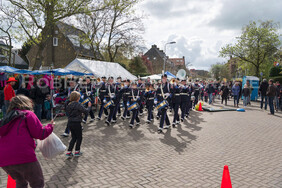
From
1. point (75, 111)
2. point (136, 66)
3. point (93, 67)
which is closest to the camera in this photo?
point (75, 111)

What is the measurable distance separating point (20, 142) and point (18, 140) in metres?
0.04

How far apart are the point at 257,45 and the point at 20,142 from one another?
31518 millimetres

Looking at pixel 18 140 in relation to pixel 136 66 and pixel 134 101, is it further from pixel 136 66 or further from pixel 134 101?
pixel 136 66

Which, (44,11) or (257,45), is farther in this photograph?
(257,45)

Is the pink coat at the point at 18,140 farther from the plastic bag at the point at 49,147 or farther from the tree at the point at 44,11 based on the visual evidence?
the tree at the point at 44,11

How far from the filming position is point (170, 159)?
575 centimetres

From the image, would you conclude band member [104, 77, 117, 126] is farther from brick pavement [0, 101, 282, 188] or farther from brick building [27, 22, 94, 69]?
brick building [27, 22, 94, 69]

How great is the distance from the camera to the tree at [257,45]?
28188 millimetres

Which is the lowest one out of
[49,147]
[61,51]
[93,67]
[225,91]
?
[49,147]

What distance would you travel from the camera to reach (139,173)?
190 inches

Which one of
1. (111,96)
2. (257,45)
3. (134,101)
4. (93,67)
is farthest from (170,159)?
(257,45)

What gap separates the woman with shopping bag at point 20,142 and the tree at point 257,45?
31.0m

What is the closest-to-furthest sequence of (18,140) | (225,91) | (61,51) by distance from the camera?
(18,140) < (225,91) < (61,51)

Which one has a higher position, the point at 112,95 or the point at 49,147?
the point at 112,95
